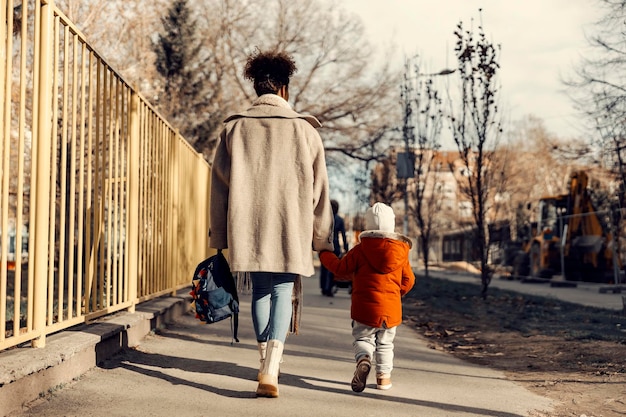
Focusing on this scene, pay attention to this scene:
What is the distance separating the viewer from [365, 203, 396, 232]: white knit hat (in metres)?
5.00

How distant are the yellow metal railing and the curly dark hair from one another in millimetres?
1133

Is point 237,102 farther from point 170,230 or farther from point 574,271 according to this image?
point 170,230

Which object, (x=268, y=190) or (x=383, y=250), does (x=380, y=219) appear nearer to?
(x=383, y=250)

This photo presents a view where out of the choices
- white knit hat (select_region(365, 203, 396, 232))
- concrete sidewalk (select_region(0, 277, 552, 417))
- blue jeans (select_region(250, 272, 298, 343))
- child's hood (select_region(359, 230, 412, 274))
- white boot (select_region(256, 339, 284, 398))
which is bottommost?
concrete sidewalk (select_region(0, 277, 552, 417))

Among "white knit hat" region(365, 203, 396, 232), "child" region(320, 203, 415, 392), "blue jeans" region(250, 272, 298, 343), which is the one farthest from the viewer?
"white knit hat" region(365, 203, 396, 232)

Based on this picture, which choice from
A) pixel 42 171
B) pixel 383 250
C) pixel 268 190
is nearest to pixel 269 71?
pixel 268 190

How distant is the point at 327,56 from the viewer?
105ft

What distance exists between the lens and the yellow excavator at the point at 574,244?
63.5ft

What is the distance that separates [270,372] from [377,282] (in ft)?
3.32

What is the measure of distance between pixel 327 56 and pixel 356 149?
4.24 meters

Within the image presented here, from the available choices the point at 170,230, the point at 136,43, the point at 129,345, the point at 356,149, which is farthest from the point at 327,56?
the point at 129,345

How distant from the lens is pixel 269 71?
16.2 feet

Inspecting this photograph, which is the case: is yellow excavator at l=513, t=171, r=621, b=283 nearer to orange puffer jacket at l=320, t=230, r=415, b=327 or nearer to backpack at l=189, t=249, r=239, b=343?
orange puffer jacket at l=320, t=230, r=415, b=327

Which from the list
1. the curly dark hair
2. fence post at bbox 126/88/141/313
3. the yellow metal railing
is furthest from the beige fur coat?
fence post at bbox 126/88/141/313
